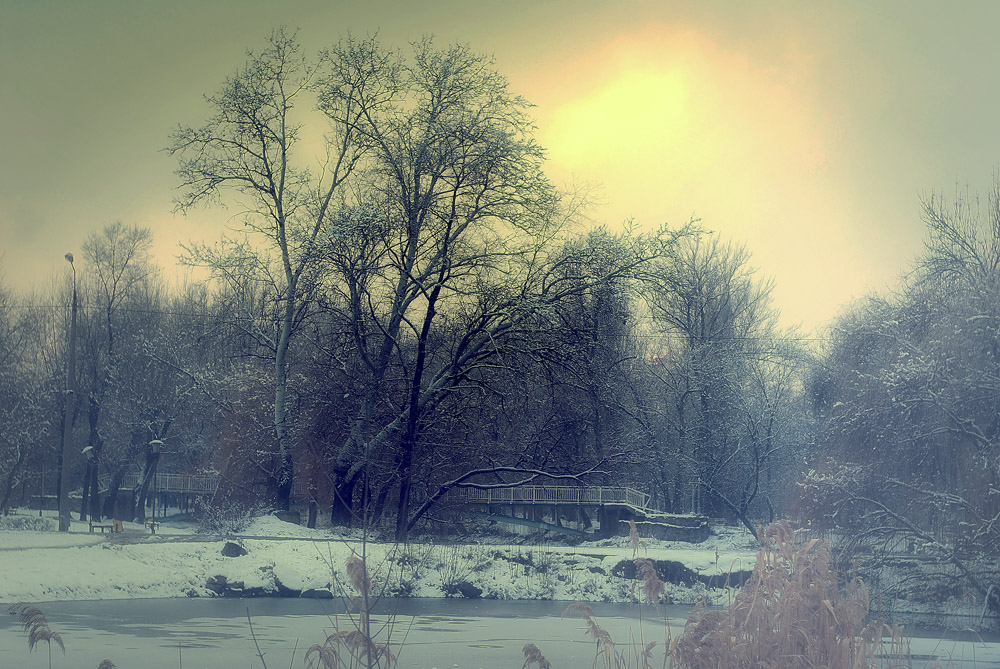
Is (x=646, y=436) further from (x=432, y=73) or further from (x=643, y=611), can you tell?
(x=643, y=611)

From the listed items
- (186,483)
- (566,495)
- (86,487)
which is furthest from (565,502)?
(86,487)

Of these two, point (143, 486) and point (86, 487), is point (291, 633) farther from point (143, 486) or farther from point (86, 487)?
point (86, 487)

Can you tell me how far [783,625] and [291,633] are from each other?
7.87 meters

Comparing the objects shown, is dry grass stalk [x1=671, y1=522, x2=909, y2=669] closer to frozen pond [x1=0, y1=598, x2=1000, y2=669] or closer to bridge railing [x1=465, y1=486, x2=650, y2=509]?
frozen pond [x1=0, y1=598, x2=1000, y2=669]

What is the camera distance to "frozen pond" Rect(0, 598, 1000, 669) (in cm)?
1100

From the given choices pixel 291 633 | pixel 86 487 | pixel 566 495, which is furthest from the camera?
pixel 86 487

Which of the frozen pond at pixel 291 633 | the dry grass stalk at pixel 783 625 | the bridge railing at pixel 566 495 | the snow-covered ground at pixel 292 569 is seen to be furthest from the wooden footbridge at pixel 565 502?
the dry grass stalk at pixel 783 625

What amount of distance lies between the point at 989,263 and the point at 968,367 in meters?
5.92

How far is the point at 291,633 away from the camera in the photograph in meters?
13.3

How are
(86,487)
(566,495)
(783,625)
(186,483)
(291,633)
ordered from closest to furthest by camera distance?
(783,625) < (291,633) < (566,495) < (86,487) < (186,483)

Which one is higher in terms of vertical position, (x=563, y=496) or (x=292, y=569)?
(x=563, y=496)

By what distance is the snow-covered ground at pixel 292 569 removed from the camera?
17578 mm

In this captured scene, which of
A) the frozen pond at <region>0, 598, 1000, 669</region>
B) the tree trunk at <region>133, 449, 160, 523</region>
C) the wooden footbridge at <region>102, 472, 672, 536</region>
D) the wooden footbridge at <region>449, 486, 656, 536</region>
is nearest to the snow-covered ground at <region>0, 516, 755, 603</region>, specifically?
the frozen pond at <region>0, 598, 1000, 669</region>

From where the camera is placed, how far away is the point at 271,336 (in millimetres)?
30781
